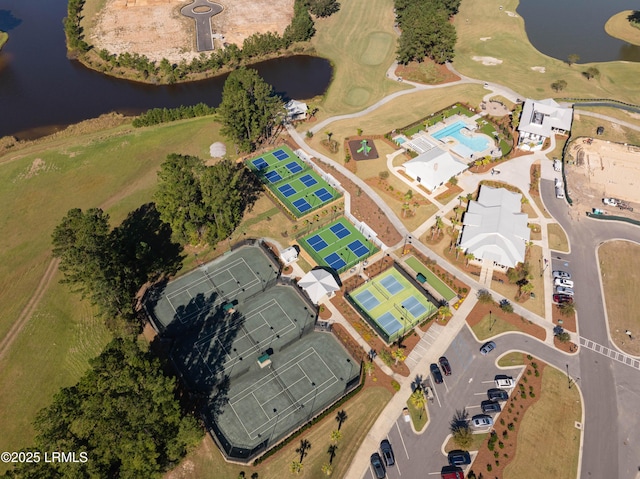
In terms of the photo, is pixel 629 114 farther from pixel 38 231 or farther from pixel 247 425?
pixel 38 231

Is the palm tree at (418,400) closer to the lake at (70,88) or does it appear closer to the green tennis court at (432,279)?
the green tennis court at (432,279)

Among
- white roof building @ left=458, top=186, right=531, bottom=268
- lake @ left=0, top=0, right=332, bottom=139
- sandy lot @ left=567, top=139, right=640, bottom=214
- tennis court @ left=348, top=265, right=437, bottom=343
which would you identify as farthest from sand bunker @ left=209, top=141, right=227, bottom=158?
sandy lot @ left=567, top=139, right=640, bottom=214

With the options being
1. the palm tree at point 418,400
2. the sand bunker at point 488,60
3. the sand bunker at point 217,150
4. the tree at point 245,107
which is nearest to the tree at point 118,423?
the palm tree at point 418,400

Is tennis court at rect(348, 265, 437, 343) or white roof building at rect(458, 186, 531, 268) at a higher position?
white roof building at rect(458, 186, 531, 268)

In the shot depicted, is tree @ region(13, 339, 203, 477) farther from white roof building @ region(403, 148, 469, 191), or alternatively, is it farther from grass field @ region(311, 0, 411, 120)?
grass field @ region(311, 0, 411, 120)

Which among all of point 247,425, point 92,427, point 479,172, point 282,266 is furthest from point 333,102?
point 92,427

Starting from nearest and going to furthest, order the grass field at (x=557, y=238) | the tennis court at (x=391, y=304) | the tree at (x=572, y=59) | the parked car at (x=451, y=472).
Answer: the parked car at (x=451, y=472) → the tennis court at (x=391, y=304) → the grass field at (x=557, y=238) → the tree at (x=572, y=59)
